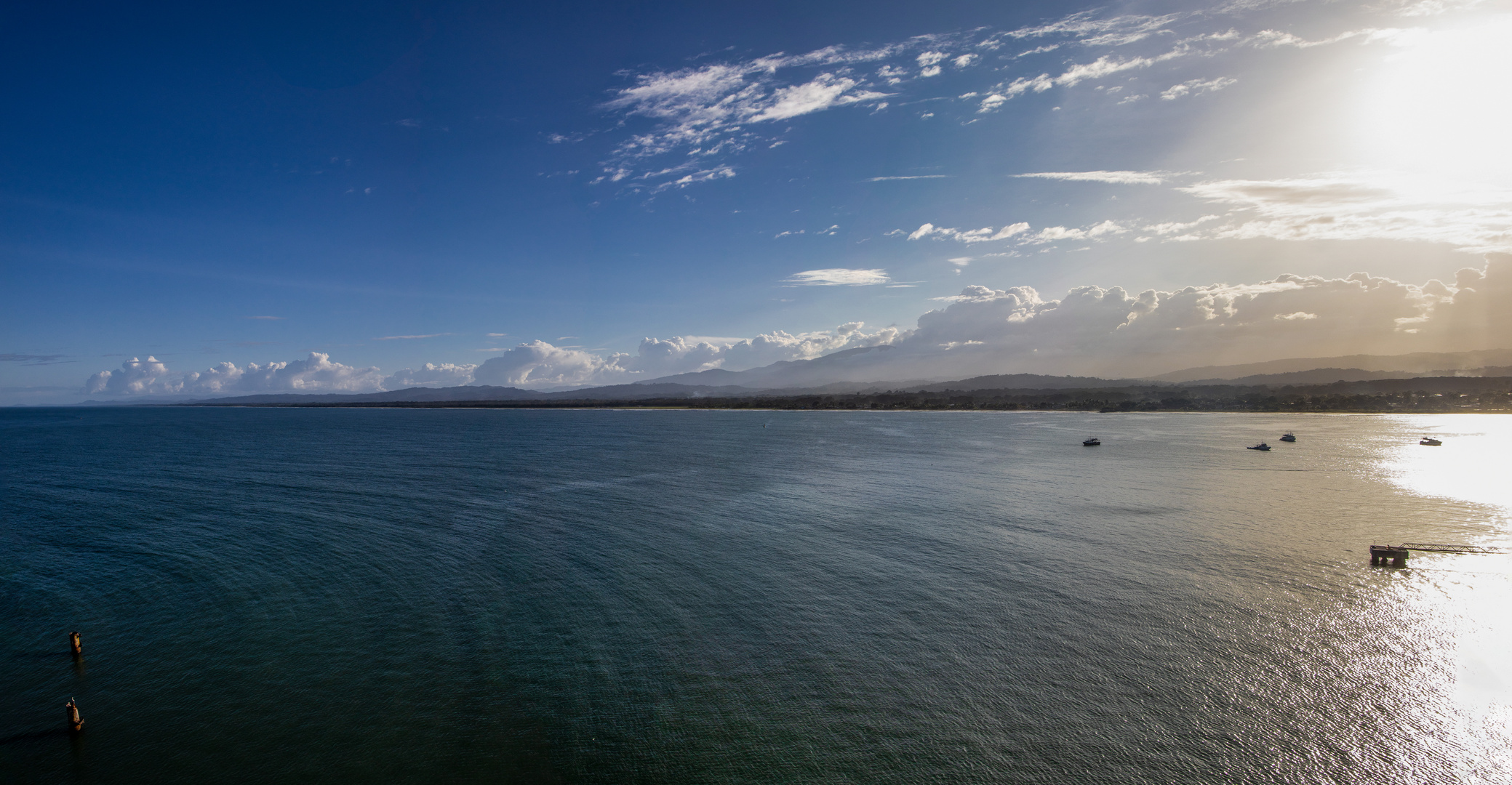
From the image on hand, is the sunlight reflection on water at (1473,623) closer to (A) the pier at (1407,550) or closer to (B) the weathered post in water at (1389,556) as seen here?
(A) the pier at (1407,550)

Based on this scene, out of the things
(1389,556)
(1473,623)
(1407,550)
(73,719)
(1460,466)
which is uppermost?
(73,719)

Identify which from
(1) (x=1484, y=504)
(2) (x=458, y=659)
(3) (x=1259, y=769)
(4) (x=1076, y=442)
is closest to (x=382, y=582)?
(2) (x=458, y=659)

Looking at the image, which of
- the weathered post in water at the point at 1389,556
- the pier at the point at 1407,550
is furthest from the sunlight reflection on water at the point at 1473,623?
the weathered post in water at the point at 1389,556

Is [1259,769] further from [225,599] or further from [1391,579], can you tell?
[225,599]

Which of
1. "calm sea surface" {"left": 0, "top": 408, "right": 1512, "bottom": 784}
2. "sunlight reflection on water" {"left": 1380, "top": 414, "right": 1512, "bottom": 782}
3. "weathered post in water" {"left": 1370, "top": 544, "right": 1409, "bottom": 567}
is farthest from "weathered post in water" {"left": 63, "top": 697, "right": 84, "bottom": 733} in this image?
"weathered post in water" {"left": 1370, "top": 544, "right": 1409, "bottom": 567}

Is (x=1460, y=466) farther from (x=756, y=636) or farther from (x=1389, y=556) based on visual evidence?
(x=756, y=636)

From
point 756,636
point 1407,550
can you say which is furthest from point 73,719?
point 1407,550

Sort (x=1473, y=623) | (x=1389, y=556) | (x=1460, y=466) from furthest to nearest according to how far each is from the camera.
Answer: (x=1460, y=466), (x=1389, y=556), (x=1473, y=623)
